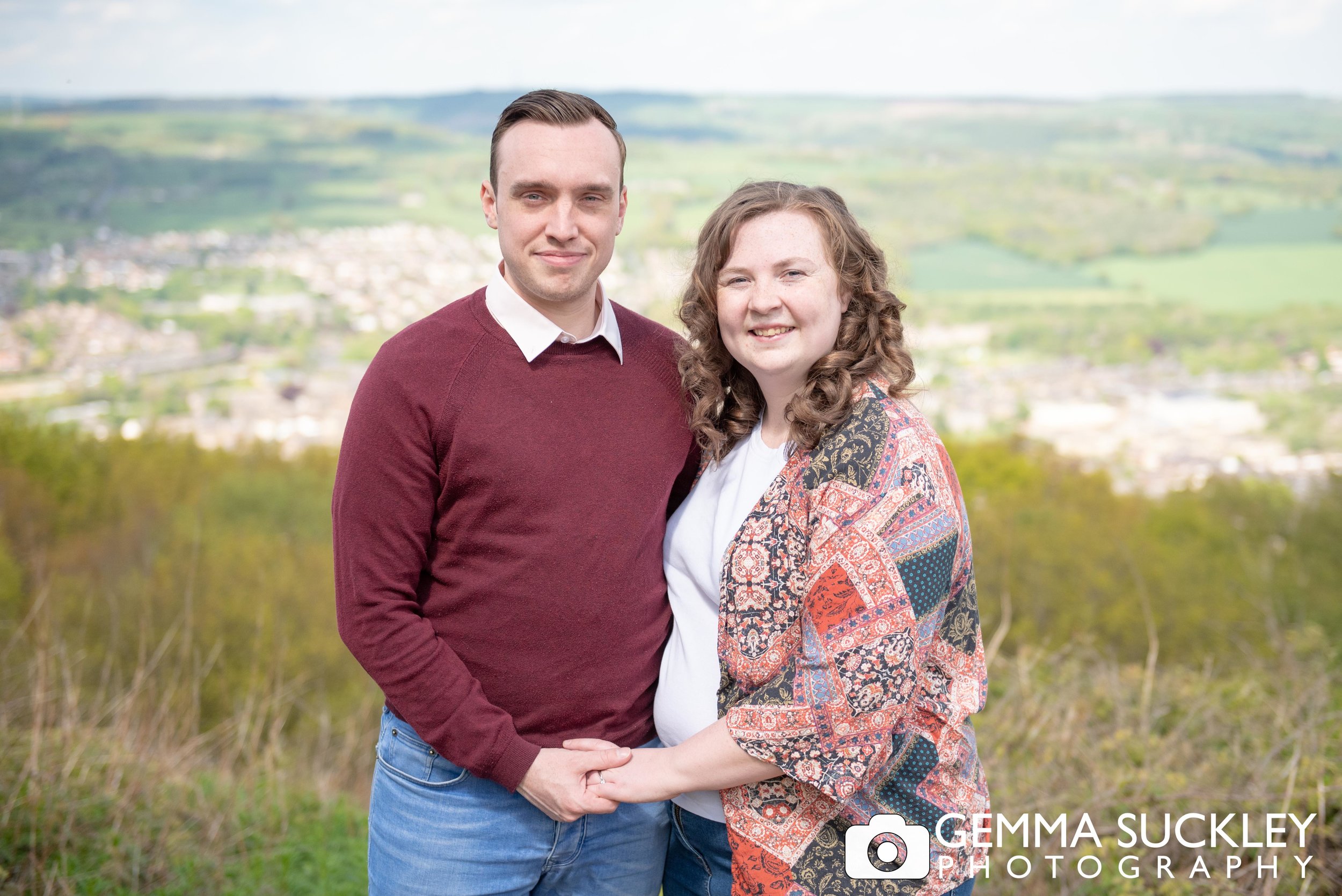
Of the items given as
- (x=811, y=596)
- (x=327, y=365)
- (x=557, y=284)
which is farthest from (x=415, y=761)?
(x=327, y=365)

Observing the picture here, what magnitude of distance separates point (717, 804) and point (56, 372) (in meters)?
41.1

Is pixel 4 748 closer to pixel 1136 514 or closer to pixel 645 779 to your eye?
pixel 645 779

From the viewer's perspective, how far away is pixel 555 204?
6.72 ft

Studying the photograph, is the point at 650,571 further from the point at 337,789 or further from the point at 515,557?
the point at 337,789

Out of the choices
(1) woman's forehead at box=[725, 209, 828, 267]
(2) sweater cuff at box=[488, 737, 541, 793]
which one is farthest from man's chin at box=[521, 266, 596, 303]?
(2) sweater cuff at box=[488, 737, 541, 793]

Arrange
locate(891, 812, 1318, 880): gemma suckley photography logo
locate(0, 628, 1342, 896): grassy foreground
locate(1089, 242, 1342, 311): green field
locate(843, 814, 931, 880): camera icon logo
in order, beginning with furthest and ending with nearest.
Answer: locate(1089, 242, 1342, 311): green field, locate(0, 628, 1342, 896): grassy foreground, locate(891, 812, 1318, 880): gemma suckley photography logo, locate(843, 814, 931, 880): camera icon logo

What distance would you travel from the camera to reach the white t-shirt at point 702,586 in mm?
1953

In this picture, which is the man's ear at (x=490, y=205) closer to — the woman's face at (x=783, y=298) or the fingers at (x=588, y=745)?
the woman's face at (x=783, y=298)

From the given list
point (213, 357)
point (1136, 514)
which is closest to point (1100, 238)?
point (1136, 514)

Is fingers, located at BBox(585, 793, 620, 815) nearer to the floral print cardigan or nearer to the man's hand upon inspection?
the man's hand

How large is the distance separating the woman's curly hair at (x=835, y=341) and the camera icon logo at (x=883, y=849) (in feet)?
2.36

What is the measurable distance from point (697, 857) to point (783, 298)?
4.02 ft

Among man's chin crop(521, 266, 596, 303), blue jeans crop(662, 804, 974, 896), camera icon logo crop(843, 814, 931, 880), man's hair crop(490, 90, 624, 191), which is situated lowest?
blue jeans crop(662, 804, 974, 896)

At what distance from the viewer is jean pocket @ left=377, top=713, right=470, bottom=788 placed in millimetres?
2006
